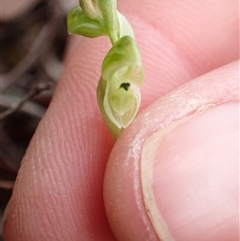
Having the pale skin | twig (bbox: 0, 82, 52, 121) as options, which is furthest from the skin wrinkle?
twig (bbox: 0, 82, 52, 121)

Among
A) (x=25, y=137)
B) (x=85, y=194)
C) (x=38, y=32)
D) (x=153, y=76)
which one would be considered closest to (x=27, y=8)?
(x=38, y=32)

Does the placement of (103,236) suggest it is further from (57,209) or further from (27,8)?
(27,8)

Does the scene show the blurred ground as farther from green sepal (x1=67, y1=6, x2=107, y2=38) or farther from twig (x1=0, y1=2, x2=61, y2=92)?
green sepal (x1=67, y1=6, x2=107, y2=38)

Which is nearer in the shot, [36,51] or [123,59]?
[123,59]

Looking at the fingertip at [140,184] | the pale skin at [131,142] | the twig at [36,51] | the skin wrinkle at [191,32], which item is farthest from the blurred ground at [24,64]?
the fingertip at [140,184]

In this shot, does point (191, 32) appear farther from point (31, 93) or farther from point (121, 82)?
point (121, 82)

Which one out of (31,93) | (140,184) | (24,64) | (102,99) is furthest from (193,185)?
(24,64)
